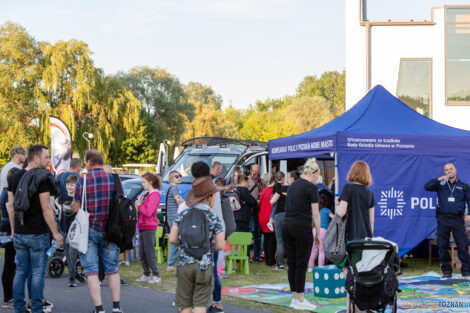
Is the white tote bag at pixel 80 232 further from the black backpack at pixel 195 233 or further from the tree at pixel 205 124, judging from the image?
the tree at pixel 205 124

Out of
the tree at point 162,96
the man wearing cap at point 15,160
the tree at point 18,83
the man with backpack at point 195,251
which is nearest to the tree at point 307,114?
the tree at point 162,96

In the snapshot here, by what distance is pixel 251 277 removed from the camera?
1146 cm

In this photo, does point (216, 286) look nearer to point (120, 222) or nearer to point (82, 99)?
point (120, 222)

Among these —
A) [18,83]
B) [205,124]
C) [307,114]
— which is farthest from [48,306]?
[307,114]

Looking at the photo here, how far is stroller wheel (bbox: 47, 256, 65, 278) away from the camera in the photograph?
11.1 metres

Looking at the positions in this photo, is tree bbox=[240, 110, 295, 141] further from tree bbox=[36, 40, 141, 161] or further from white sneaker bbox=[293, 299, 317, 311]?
white sneaker bbox=[293, 299, 317, 311]

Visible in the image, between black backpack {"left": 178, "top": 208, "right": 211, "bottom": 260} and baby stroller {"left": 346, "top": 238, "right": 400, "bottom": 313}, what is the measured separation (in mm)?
1804

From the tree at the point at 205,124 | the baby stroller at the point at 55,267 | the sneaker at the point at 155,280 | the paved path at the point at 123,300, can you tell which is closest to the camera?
the paved path at the point at 123,300

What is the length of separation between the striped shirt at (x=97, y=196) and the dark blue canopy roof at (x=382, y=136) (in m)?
5.89

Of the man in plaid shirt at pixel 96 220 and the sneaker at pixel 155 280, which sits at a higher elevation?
the man in plaid shirt at pixel 96 220

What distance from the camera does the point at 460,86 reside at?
930 inches

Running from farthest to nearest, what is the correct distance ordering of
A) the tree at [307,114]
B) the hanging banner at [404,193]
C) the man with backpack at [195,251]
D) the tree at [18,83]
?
1. the tree at [307,114]
2. the tree at [18,83]
3. the hanging banner at [404,193]
4. the man with backpack at [195,251]

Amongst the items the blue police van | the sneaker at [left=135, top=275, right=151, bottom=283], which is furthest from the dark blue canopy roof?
the sneaker at [left=135, top=275, right=151, bottom=283]

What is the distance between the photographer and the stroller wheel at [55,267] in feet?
36.4
